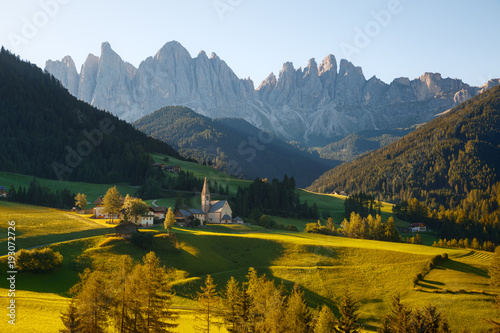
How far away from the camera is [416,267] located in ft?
223

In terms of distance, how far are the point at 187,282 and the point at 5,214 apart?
50318mm

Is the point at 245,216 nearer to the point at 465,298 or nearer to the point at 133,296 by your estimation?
the point at 465,298

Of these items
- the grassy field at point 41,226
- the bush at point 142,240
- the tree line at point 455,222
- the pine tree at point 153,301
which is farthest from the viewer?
the tree line at point 455,222

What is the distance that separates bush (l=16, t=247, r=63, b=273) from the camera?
188 ft

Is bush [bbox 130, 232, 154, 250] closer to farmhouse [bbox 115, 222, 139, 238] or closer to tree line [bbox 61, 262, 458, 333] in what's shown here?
farmhouse [bbox 115, 222, 139, 238]

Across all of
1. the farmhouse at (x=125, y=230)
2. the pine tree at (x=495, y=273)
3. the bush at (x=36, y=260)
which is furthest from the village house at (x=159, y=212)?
the pine tree at (x=495, y=273)

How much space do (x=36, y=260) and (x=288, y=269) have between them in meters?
38.6

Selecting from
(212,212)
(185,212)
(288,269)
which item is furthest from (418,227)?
(288,269)

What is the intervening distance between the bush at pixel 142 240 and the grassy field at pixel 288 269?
1471mm

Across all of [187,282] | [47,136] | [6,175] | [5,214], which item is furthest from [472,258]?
[47,136]

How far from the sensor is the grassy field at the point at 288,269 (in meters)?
54.2

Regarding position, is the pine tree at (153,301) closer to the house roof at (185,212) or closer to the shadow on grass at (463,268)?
the shadow on grass at (463,268)

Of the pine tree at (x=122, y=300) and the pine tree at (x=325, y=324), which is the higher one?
the pine tree at (x=122, y=300)

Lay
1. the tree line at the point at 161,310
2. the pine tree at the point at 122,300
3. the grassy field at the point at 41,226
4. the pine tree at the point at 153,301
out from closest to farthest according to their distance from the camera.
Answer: the tree line at the point at 161,310, the pine tree at the point at 122,300, the pine tree at the point at 153,301, the grassy field at the point at 41,226
